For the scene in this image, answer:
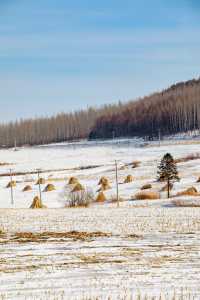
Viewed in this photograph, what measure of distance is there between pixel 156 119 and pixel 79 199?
344 ft

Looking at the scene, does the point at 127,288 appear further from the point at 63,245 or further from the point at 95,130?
the point at 95,130

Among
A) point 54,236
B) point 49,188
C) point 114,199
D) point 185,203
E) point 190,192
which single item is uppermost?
A: point 54,236

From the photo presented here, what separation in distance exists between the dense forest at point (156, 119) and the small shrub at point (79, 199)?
7831 centimetres

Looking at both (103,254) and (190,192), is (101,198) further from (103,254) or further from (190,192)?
(103,254)

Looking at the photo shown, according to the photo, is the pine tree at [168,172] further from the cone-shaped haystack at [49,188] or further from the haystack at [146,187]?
the cone-shaped haystack at [49,188]

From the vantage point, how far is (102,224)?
1123 inches

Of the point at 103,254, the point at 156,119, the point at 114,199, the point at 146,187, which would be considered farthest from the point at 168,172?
the point at 156,119

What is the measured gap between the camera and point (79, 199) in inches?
1850

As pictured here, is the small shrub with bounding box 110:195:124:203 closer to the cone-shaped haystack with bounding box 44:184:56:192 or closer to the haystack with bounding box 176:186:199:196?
the haystack with bounding box 176:186:199:196

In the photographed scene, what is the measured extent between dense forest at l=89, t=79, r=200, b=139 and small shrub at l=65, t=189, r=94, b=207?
3083 inches

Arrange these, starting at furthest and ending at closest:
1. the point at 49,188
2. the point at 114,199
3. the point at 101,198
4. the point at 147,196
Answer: the point at 49,188 → the point at 101,198 → the point at 114,199 → the point at 147,196

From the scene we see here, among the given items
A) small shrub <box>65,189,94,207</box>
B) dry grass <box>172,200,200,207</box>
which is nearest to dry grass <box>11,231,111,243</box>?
dry grass <box>172,200,200,207</box>

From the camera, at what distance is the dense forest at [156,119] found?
5472 inches

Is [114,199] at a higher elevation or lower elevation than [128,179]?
lower
